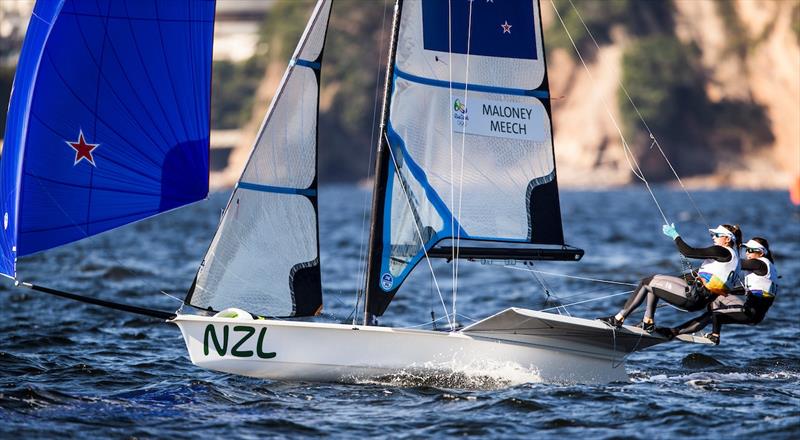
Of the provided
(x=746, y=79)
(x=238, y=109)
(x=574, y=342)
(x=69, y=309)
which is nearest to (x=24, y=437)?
(x=574, y=342)

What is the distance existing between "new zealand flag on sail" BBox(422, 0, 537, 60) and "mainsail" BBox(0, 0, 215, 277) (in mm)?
2442

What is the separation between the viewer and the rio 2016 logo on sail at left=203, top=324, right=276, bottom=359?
11898 millimetres

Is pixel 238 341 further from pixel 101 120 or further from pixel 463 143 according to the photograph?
pixel 463 143

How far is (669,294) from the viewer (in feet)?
40.4

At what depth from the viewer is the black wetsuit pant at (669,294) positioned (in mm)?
12289

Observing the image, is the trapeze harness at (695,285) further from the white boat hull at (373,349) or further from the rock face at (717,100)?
the rock face at (717,100)

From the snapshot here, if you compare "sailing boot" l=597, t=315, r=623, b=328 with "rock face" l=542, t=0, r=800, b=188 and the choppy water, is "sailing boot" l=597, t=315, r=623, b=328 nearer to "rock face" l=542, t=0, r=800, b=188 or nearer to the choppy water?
the choppy water

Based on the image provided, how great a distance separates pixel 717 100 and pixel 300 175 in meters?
94.9

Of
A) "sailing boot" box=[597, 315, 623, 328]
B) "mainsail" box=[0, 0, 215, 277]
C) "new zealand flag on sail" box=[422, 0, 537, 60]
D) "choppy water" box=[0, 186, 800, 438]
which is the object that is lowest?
"choppy water" box=[0, 186, 800, 438]

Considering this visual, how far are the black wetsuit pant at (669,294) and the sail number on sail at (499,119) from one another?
2075mm

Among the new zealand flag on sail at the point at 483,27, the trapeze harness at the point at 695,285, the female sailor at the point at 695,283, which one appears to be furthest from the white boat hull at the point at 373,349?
the new zealand flag on sail at the point at 483,27

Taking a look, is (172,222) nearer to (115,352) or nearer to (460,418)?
(115,352)

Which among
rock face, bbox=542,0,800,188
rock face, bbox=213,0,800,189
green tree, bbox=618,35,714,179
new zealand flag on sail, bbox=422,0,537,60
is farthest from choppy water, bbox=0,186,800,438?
green tree, bbox=618,35,714,179

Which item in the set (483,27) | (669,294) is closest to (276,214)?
(483,27)
